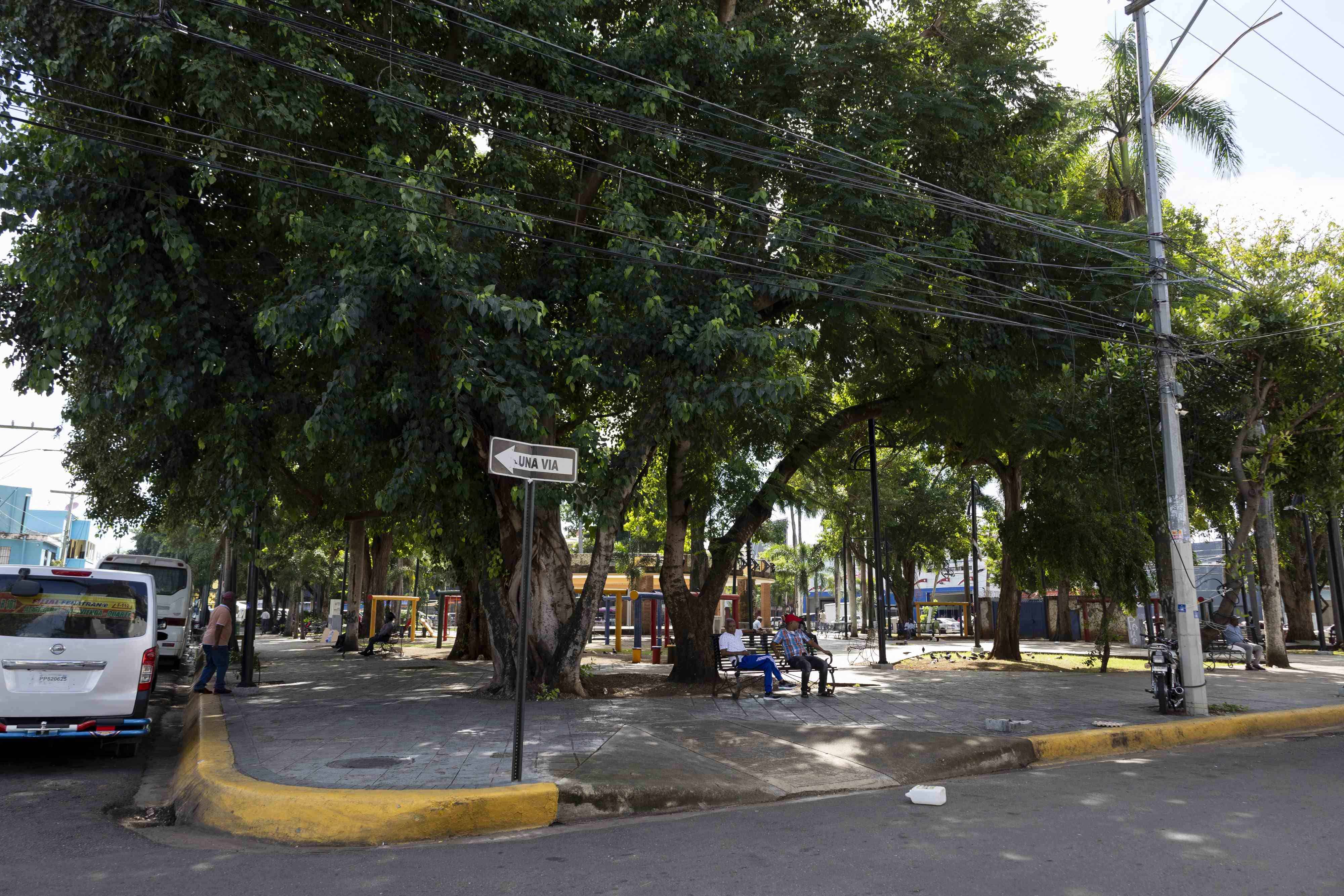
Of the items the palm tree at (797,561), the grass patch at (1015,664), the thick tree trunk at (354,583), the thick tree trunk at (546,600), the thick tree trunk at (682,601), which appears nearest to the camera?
the thick tree trunk at (546,600)

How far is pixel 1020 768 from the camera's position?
8609mm

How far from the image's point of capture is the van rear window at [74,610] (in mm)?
8070

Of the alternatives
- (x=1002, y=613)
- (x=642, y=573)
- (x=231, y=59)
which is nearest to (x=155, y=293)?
(x=231, y=59)

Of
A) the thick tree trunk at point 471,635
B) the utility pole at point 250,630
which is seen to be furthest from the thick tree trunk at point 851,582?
the utility pole at point 250,630

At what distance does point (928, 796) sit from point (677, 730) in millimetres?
3750

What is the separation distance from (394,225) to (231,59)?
2.46 m

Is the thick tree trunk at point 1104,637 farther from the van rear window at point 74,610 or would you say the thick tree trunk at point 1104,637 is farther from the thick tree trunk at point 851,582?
the thick tree trunk at point 851,582

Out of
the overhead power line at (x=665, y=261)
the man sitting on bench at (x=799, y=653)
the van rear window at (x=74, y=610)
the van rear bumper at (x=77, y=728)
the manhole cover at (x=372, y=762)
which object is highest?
the overhead power line at (x=665, y=261)

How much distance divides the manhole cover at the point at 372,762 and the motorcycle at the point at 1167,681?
933cm

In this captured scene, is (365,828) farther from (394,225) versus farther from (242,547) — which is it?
(242,547)

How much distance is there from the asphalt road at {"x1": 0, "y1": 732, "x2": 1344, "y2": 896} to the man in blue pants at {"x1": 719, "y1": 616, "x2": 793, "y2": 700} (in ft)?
20.3

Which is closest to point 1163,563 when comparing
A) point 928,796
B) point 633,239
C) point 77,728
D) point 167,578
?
point 633,239

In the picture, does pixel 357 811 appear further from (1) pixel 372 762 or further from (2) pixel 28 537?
(2) pixel 28 537

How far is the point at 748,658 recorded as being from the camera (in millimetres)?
14039
